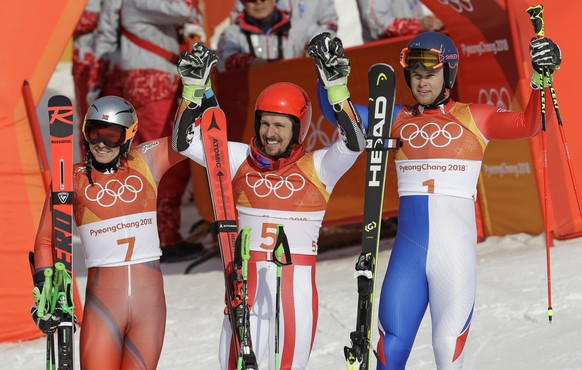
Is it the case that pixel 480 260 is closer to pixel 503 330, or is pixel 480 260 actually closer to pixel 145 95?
pixel 503 330

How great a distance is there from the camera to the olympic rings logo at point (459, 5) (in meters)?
9.43

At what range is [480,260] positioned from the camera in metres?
9.29

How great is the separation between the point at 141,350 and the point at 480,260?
4.28m

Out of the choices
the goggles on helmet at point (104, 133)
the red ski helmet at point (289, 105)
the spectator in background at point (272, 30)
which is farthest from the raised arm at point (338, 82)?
the spectator in background at point (272, 30)

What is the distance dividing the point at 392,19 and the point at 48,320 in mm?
5464

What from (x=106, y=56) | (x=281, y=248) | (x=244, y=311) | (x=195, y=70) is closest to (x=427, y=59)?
(x=195, y=70)

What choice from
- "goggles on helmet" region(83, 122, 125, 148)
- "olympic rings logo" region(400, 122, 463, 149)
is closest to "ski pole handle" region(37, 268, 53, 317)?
"goggles on helmet" region(83, 122, 125, 148)

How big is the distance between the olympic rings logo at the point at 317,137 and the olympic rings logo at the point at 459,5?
4.58ft

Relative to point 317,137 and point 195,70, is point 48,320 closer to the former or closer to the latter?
point 195,70

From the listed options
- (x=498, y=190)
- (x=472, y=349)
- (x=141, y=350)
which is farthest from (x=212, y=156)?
(x=498, y=190)

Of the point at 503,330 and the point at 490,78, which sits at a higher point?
the point at 490,78

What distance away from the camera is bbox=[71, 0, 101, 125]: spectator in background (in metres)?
11.8

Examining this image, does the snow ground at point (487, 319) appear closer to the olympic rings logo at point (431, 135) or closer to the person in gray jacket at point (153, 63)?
the person in gray jacket at point (153, 63)

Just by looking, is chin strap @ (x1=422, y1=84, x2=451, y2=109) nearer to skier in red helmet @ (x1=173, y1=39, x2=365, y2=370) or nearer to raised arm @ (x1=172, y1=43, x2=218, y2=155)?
skier in red helmet @ (x1=173, y1=39, x2=365, y2=370)
